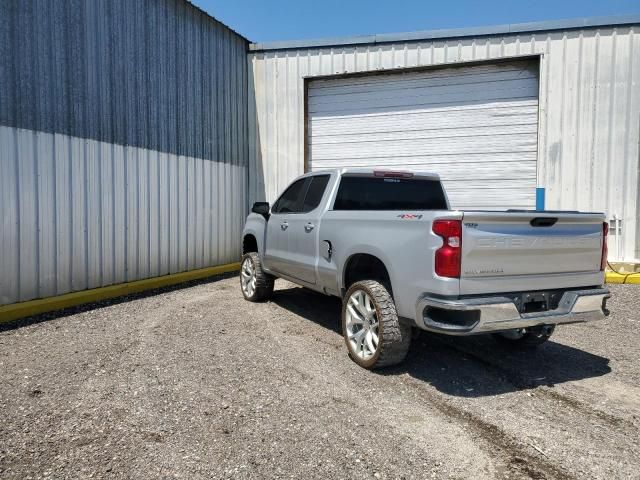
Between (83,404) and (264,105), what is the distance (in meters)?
8.96

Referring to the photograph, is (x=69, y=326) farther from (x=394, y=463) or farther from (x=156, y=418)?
(x=394, y=463)

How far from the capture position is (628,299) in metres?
7.62

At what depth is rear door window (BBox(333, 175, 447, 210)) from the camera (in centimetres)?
542

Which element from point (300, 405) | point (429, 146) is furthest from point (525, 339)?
point (429, 146)

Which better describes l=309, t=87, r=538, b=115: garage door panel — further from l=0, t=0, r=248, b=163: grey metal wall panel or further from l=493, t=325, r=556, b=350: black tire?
l=493, t=325, r=556, b=350: black tire

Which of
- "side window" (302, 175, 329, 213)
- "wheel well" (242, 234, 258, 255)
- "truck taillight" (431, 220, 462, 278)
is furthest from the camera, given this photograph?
"wheel well" (242, 234, 258, 255)

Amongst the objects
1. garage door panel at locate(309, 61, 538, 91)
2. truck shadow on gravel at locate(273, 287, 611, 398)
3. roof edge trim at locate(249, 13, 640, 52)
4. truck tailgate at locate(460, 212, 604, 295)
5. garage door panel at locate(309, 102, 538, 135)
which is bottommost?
truck shadow on gravel at locate(273, 287, 611, 398)

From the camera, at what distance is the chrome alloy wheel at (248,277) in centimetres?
727

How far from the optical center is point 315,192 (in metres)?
5.83

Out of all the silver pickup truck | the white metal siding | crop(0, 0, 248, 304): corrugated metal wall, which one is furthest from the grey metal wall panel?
the silver pickup truck

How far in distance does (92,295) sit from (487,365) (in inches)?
227

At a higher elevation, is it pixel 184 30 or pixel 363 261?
pixel 184 30

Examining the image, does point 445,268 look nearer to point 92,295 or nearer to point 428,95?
point 92,295

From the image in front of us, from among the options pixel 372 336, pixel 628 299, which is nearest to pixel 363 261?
pixel 372 336
